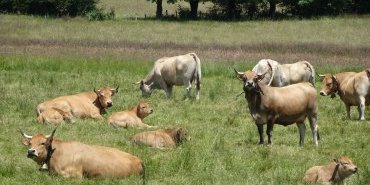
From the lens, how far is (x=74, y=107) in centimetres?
1556

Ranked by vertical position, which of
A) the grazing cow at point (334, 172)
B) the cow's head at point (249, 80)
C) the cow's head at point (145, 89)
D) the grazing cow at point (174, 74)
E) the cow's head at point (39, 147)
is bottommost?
the cow's head at point (145, 89)

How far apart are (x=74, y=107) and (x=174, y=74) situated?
18.3ft

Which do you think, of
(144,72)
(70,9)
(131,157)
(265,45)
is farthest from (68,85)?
(70,9)

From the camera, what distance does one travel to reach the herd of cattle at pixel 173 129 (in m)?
9.80

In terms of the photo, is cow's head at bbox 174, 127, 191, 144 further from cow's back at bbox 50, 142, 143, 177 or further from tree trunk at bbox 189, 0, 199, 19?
tree trunk at bbox 189, 0, 199, 19

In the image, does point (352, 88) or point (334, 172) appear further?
point (352, 88)

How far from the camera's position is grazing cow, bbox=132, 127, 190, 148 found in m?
12.5

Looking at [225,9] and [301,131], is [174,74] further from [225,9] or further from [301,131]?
[225,9]

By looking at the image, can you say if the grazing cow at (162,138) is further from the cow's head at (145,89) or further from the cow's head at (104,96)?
the cow's head at (145,89)

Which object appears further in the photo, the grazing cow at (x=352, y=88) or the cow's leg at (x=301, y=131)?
the grazing cow at (x=352, y=88)

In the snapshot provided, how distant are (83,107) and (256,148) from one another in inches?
191

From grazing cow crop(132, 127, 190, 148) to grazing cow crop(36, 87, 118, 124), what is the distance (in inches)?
109

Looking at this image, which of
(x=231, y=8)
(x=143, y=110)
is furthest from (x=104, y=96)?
(x=231, y=8)

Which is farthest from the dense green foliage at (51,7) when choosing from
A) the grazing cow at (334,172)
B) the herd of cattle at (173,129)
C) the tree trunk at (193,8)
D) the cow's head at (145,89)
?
the grazing cow at (334,172)
